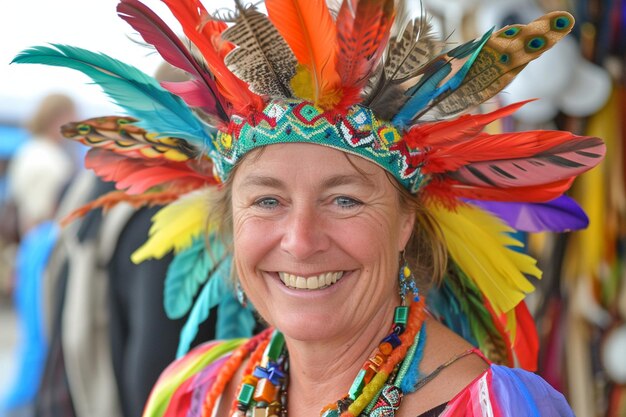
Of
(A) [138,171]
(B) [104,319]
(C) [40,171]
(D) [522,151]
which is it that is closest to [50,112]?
(C) [40,171]

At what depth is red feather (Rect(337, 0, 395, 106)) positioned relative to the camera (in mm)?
1764

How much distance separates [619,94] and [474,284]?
115 cm

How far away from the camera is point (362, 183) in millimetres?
1978

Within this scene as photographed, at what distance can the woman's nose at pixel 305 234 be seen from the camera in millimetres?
1919

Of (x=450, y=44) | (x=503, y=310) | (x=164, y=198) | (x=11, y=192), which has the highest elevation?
(x=450, y=44)

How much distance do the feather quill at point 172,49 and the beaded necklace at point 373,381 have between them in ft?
2.11

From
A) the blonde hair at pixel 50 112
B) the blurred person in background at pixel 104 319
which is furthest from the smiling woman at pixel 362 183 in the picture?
the blonde hair at pixel 50 112

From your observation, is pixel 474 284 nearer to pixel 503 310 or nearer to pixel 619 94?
pixel 503 310

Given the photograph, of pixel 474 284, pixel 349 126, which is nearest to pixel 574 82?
pixel 474 284

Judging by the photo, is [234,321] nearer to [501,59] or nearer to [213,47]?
[213,47]

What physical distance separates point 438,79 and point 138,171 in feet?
3.14

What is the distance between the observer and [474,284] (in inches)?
90.0

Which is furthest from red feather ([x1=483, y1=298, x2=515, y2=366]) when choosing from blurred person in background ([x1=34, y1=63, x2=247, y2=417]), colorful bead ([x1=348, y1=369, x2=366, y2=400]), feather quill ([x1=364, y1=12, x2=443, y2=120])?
blurred person in background ([x1=34, y1=63, x2=247, y2=417])

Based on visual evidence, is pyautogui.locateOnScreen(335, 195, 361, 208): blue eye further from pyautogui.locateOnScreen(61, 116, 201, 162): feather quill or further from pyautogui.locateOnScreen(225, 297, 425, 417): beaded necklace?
pyautogui.locateOnScreen(61, 116, 201, 162): feather quill
